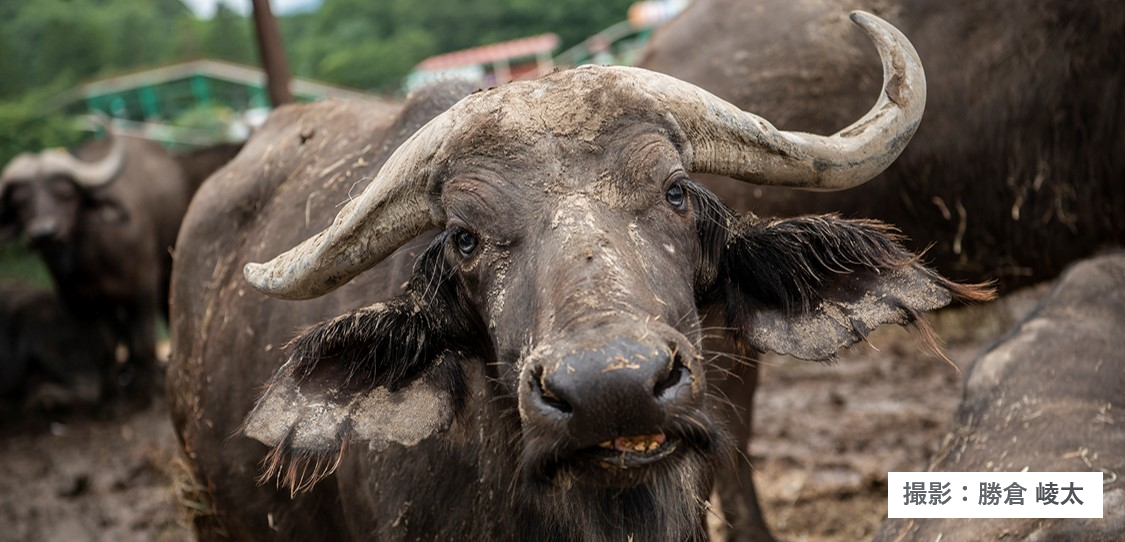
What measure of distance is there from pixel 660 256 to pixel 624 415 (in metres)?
0.57

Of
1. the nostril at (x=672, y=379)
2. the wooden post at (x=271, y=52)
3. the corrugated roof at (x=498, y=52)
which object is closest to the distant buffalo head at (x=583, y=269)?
the nostril at (x=672, y=379)

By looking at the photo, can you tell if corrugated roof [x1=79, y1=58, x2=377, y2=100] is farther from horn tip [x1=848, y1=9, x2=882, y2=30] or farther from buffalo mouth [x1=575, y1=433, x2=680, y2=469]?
buffalo mouth [x1=575, y1=433, x2=680, y2=469]

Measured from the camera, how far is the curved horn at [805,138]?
3256 mm

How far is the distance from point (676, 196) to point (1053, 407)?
1957mm

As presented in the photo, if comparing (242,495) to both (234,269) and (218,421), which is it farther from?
(234,269)

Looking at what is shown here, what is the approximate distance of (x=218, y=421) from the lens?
15.6ft

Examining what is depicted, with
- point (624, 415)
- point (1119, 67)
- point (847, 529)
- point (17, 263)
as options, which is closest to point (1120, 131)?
point (1119, 67)

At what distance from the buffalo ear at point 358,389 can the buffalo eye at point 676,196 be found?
2.51 feet

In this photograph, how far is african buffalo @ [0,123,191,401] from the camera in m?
11.9

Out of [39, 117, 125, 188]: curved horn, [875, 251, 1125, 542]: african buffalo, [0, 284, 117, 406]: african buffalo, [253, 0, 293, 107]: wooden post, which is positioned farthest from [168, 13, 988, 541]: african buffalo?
[39, 117, 125, 188]: curved horn

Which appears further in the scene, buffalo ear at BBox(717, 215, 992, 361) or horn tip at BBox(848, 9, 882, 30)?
horn tip at BBox(848, 9, 882, 30)

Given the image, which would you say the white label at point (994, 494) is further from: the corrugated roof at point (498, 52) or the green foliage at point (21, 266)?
the corrugated roof at point (498, 52)

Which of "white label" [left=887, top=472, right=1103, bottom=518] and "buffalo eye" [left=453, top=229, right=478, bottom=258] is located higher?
"buffalo eye" [left=453, top=229, right=478, bottom=258]

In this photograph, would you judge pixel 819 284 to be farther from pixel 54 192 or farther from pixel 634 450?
pixel 54 192
